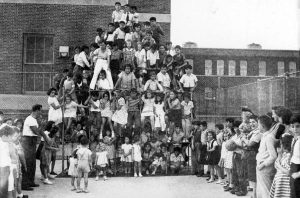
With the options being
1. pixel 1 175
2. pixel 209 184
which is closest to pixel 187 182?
pixel 209 184

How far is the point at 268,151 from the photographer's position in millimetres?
6727

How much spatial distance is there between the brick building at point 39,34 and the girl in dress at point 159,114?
7432 millimetres

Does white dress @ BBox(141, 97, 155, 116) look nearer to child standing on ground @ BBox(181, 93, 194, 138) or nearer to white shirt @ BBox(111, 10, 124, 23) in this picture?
child standing on ground @ BBox(181, 93, 194, 138)

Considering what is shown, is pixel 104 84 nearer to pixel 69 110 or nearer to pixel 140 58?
pixel 69 110

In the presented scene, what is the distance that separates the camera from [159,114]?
42.8 ft

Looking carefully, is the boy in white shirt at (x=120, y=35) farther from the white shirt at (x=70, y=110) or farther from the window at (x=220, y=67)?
the window at (x=220, y=67)

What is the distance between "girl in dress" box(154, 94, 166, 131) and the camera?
13000mm

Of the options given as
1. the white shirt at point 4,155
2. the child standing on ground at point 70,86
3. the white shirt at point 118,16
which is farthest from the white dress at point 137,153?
the white shirt at point 118,16

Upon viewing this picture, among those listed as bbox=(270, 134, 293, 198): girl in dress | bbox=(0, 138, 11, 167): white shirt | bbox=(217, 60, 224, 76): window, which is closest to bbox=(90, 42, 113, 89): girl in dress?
bbox=(0, 138, 11, 167): white shirt

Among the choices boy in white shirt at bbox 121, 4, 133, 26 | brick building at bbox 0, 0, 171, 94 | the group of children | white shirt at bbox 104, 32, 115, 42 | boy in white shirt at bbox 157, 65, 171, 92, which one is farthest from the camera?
brick building at bbox 0, 0, 171, 94

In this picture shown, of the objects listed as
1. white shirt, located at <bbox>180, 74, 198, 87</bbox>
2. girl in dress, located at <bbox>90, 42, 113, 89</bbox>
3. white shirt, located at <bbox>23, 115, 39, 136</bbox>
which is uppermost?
girl in dress, located at <bbox>90, 42, 113, 89</bbox>

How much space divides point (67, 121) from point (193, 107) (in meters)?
4.35

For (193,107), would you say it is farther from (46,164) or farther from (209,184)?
(46,164)

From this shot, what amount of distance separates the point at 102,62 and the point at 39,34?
6925mm
